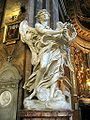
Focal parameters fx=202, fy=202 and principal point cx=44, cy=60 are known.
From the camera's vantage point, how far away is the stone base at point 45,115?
2.97 meters

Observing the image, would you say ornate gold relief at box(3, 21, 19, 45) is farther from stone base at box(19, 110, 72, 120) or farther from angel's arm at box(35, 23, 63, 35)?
stone base at box(19, 110, 72, 120)

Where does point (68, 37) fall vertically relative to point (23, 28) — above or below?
below

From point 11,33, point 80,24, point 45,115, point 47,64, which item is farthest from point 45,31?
point 80,24

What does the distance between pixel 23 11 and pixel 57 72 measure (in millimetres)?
1908

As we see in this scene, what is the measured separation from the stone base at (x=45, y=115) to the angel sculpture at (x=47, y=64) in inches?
3.5

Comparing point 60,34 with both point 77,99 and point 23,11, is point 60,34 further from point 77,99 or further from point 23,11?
point 77,99

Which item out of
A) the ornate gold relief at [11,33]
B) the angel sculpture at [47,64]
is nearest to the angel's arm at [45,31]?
the angel sculpture at [47,64]

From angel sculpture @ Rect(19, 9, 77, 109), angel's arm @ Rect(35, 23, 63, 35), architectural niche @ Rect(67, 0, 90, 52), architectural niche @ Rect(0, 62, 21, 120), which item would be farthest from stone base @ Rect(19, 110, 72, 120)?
architectural niche @ Rect(67, 0, 90, 52)

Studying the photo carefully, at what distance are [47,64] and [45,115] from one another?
82cm

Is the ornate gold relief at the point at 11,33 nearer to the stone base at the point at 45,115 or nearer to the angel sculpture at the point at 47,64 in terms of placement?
the angel sculpture at the point at 47,64

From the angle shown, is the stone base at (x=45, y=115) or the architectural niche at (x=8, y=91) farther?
the architectural niche at (x=8, y=91)

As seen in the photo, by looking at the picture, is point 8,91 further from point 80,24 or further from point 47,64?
point 80,24

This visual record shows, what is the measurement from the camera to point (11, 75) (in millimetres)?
3740

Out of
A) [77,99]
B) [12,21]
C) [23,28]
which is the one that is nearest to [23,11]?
[12,21]
